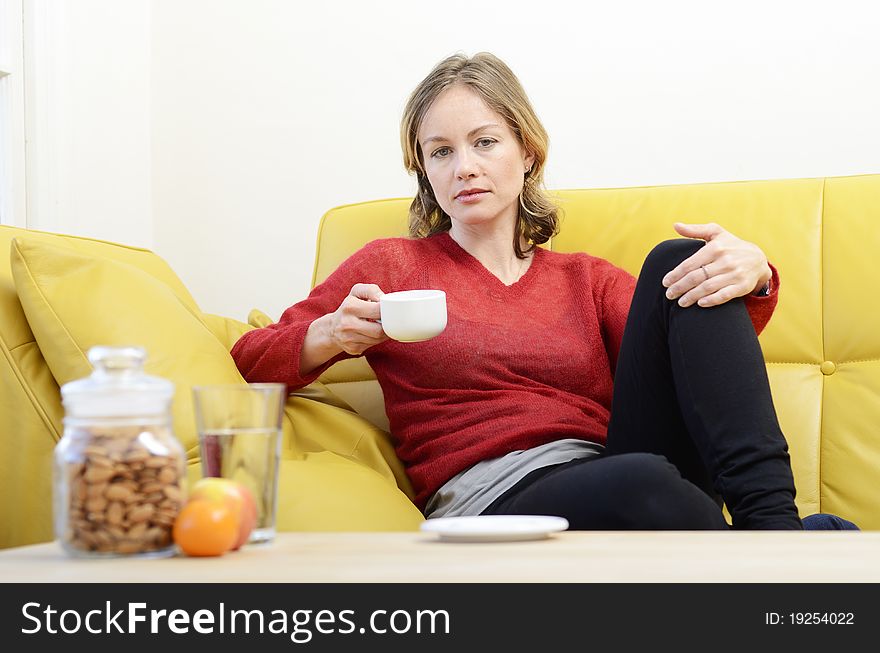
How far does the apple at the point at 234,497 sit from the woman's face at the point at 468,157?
3.38 ft

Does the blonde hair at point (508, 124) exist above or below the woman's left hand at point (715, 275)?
above

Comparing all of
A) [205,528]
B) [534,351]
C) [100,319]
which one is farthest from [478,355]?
[205,528]

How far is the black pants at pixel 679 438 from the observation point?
3.34ft

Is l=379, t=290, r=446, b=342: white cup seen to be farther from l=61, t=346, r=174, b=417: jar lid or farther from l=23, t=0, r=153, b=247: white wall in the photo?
l=23, t=0, r=153, b=247: white wall

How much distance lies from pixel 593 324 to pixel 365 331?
0.44m

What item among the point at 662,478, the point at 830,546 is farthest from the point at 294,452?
the point at 830,546

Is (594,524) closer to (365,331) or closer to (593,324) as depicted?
(365,331)

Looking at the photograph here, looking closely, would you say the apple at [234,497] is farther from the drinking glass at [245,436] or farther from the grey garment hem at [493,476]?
the grey garment hem at [493,476]

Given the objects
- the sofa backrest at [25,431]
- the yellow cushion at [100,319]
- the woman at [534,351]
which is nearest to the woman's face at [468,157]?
the woman at [534,351]

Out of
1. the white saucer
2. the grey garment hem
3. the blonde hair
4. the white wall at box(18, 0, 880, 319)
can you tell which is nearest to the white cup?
the grey garment hem

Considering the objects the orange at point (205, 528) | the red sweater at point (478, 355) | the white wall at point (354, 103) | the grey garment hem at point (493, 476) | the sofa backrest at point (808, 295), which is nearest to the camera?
the orange at point (205, 528)

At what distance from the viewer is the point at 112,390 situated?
2.32 feet

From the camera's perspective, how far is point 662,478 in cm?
100

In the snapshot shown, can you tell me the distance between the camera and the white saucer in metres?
0.78
